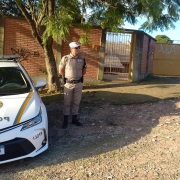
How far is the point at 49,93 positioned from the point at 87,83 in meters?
2.14

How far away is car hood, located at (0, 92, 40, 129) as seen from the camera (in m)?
3.75

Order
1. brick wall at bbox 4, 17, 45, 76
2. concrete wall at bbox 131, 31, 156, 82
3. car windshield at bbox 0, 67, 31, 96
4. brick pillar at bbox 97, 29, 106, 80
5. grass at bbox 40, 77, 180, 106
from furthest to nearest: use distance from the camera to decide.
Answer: concrete wall at bbox 131, 31, 156, 82 → brick pillar at bbox 97, 29, 106, 80 → brick wall at bbox 4, 17, 45, 76 → grass at bbox 40, 77, 180, 106 → car windshield at bbox 0, 67, 31, 96

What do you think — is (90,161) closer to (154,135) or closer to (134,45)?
(154,135)

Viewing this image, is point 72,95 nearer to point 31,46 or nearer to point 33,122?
point 33,122

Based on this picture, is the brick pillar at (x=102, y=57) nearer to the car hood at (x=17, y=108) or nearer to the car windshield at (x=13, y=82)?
the car windshield at (x=13, y=82)

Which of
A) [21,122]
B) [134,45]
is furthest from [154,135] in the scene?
[134,45]

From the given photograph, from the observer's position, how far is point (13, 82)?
4871mm

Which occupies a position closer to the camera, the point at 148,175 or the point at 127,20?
the point at 148,175

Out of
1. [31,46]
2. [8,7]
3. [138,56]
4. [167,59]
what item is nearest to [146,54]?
[138,56]

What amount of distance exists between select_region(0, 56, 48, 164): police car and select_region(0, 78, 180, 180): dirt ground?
26 cm

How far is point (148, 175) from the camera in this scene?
3.63 meters

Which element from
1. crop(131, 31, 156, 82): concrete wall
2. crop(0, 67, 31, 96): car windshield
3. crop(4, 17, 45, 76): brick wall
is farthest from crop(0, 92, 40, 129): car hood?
crop(131, 31, 156, 82): concrete wall

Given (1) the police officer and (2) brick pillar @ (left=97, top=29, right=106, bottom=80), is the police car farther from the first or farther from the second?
(2) brick pillar @ (left=97, top=29, right=106, bottom=80)

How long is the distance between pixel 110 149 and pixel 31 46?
266 inches
